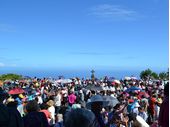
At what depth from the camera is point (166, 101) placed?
5102 millimetres

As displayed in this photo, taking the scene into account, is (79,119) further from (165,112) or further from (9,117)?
(9,117)

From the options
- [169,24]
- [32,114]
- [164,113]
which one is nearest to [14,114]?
[32,114]

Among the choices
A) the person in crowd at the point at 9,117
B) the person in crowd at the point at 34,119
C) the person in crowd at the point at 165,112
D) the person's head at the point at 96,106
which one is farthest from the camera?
the person in crowd at the point at 34,119

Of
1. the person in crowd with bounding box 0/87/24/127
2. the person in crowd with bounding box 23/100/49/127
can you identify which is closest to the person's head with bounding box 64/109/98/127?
the person in crowd with bounding box 0/87/24/127

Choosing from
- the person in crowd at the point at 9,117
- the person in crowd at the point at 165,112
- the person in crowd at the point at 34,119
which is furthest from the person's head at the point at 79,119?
the person in crowd at the point at 34,119

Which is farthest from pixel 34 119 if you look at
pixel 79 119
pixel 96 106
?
pixel 79 119

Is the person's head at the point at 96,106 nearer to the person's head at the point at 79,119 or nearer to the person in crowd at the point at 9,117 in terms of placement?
the person in crowd at the point at 9,117

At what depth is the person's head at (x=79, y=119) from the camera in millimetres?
3930

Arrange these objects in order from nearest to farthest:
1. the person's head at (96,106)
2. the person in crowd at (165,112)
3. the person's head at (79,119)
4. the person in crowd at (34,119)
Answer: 1. the person's head at (79,119)
2. the person in crowd at (165,112)
3. the person's head at (96,106)
4. the person in crowd at (34,119)

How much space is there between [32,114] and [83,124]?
3.34 metres

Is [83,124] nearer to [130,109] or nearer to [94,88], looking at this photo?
[130,109]

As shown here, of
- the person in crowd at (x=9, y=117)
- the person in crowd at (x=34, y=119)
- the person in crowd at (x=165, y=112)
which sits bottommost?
the person in crowd at (x=34, y=119)

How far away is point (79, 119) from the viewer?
3938mm

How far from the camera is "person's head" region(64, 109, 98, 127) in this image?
393 centimetres
